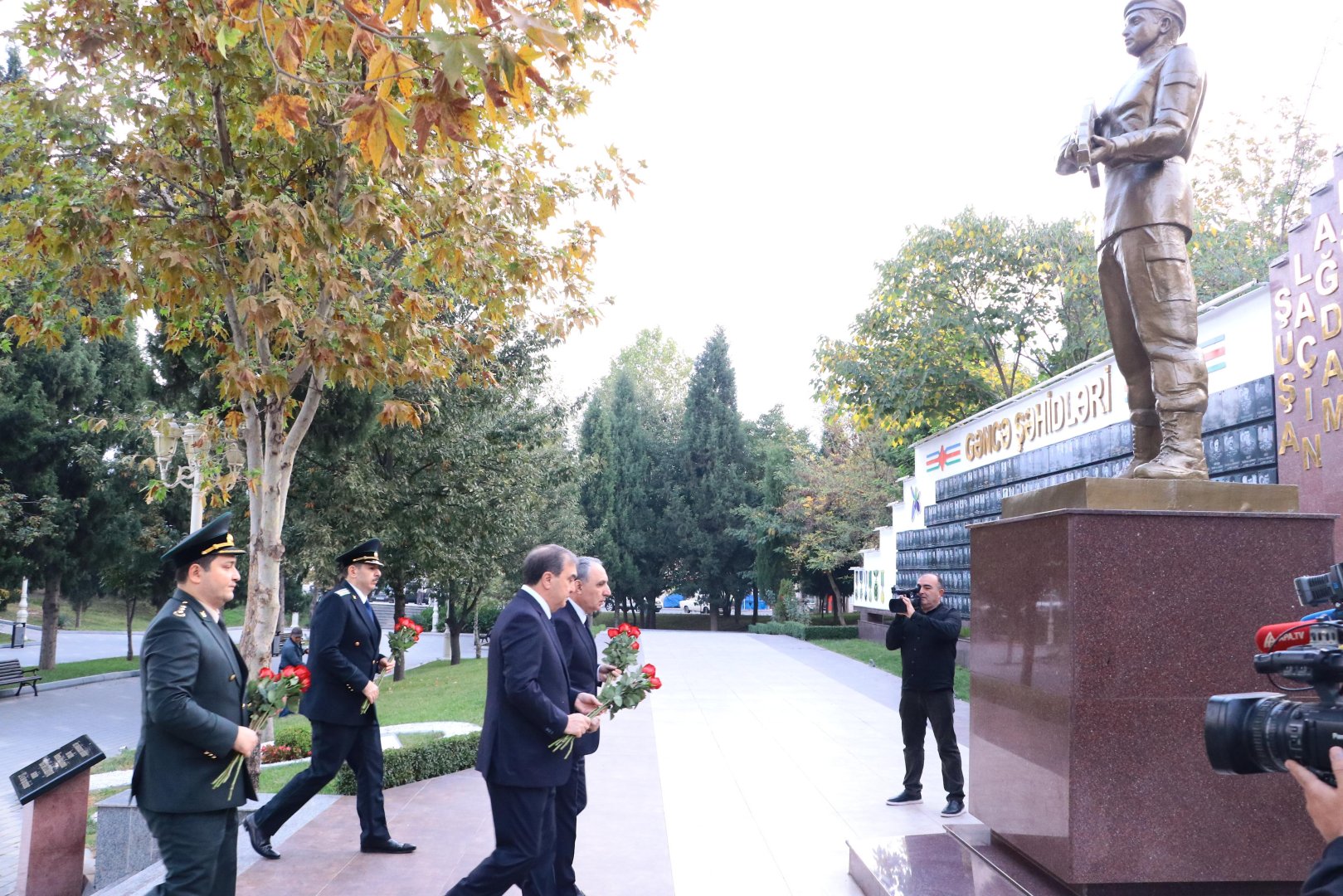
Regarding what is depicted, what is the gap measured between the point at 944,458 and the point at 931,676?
1103 cm

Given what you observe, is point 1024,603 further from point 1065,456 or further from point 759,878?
point 1065,456

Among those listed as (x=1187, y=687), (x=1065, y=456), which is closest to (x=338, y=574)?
(x=1065, y=456)

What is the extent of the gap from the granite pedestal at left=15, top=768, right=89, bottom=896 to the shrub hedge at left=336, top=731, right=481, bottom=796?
189 centimetres

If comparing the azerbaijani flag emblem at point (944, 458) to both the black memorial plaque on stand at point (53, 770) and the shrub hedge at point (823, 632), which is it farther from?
the black memorial plaque on stand at point (53, 770)

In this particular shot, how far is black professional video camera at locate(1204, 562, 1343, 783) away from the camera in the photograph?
6.99 feet

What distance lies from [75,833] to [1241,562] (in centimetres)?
694

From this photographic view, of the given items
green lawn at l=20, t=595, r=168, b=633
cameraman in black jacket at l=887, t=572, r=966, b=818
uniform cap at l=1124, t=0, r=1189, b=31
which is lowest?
green lawn at l=20, t=595, r=168, b=633

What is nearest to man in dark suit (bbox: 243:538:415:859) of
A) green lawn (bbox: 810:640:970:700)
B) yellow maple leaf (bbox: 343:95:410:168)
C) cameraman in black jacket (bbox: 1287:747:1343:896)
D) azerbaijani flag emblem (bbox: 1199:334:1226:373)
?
yellow maple leaf (bbox: 343:95:410:168)

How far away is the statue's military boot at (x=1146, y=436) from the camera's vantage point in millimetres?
5184

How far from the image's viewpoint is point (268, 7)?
196 inches

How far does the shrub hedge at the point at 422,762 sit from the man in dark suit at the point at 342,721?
5.11ft

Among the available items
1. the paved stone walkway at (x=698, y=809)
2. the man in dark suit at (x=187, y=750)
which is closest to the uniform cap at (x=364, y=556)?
the paved stone walkway at (x=698, y=809)

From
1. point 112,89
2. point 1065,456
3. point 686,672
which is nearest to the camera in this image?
point 112,89

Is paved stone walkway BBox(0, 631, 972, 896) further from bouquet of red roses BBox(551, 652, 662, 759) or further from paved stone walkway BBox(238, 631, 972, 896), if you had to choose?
bouquet of red roses BBox(551, 652, 662, 759)
